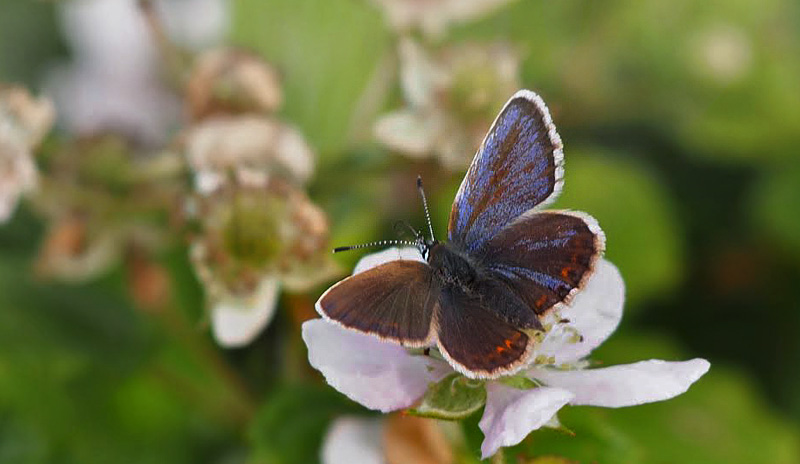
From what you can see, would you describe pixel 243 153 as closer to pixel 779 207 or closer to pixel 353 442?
pixel 353 442

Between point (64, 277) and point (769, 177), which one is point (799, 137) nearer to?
point (769, 177)

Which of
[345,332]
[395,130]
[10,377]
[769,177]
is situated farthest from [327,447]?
[769,177]

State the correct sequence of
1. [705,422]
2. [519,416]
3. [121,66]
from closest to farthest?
[519,416] < [705,422] < [121,66]

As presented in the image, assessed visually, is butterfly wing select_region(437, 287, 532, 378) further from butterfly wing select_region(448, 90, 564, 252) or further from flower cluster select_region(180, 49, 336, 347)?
flower cluster select_region(180, 49, 336, 347)

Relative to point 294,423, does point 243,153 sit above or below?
above

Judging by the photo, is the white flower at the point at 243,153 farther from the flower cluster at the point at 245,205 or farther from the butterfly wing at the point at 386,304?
the butterfly wing at the point at 386,304

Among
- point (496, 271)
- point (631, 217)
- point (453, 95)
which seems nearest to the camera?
point (496, 271)

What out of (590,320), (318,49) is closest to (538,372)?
(590,320)
